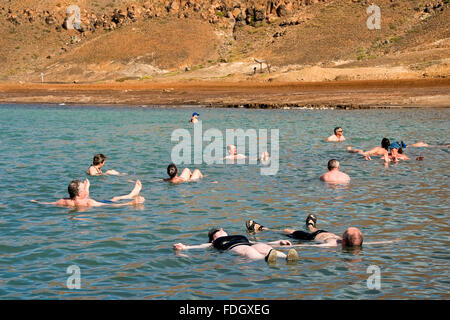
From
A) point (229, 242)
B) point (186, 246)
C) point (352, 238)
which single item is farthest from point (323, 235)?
point (186, 246)

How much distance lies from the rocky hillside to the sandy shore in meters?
12.4

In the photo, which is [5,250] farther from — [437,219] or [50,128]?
[50,128]

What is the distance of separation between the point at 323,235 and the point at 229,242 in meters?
1.80

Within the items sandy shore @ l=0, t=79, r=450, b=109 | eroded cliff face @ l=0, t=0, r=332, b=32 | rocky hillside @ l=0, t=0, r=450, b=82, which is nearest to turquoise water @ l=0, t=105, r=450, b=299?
sandy shore @ l=0, t=79, r=450, b=109

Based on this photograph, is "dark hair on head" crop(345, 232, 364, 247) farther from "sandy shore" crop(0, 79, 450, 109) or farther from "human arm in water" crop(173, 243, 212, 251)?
"sandy shore" crop(0, 79, 450, 109)

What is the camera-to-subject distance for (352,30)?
9738cm

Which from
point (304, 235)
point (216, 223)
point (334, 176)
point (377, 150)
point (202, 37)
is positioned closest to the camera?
point (304, 235)

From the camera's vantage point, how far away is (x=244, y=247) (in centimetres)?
1047

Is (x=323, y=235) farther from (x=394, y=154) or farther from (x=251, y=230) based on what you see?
(x=394, y=154)

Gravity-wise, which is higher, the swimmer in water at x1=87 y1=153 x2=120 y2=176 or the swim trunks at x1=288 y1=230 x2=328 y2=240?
the swimmer in water at x1=87 y1=153 x2=120 y2=176

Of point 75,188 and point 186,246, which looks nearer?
point 186,246

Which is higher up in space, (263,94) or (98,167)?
(263,94)

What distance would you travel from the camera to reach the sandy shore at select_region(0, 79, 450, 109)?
141ft
